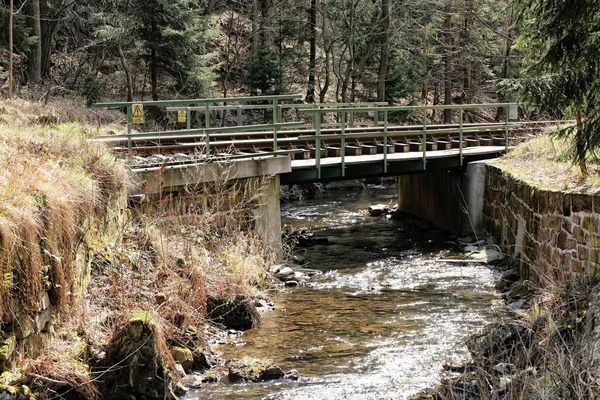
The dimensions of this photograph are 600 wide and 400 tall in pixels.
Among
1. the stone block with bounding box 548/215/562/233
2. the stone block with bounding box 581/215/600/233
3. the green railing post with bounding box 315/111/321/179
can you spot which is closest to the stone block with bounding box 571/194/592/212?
the stone block with bounding box 581/215/600/233

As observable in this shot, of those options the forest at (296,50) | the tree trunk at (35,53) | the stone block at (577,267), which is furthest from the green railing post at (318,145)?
the tree trunk at (35,53)

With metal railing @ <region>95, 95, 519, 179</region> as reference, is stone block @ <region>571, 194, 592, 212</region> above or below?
below

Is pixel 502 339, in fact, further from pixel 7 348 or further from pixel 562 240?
pixel 7 348

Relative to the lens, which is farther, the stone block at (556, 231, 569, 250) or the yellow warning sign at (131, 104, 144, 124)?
the yellow warning sign at (131, 104, 144, 124)

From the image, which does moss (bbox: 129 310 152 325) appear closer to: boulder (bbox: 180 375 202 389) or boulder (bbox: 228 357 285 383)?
boulder (bbox: 180 375 202 389)

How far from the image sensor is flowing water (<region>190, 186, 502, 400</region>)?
8484 millimetres

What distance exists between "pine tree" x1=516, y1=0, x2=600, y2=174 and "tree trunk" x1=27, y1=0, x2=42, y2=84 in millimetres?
17757

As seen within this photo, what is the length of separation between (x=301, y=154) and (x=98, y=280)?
27.0 feet

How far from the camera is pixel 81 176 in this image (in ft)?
30.7

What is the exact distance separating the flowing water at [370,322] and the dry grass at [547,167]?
2.02 m

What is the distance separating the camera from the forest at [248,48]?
24125 millimetres

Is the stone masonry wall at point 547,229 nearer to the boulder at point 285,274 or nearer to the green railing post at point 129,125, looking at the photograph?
the boulder at point 285,274

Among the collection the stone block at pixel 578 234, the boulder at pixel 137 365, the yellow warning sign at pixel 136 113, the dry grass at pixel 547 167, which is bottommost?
the boulder at pixel 137 365

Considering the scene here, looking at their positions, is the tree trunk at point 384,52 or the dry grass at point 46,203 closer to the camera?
the dry grass at point 46,203
